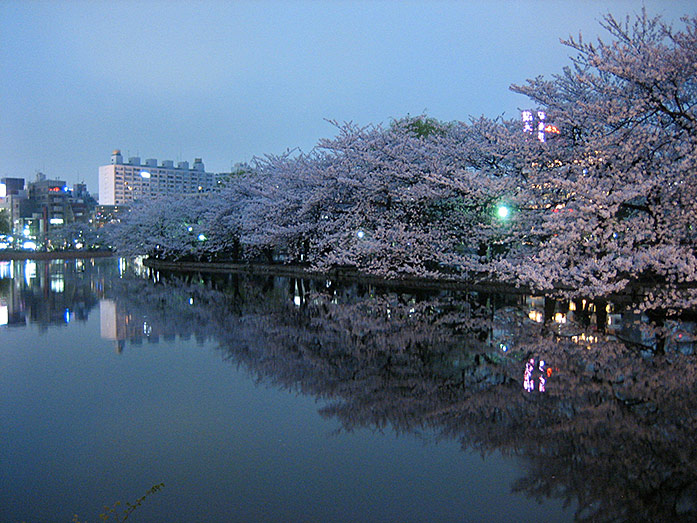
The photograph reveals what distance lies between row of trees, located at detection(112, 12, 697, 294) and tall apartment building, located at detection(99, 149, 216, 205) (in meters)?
120

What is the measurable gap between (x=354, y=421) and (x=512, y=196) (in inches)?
477

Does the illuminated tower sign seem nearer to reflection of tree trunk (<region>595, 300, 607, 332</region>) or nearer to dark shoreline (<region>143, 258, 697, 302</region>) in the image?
dark shoreline (<region>143, 258, 697, 302</region>)

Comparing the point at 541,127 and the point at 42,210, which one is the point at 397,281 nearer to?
the point at 541,127

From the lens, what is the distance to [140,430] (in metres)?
6.83

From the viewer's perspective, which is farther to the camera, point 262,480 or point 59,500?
point 262,480

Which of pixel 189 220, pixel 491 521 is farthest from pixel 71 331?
pixel 189 220

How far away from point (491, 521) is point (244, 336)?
8894 mm

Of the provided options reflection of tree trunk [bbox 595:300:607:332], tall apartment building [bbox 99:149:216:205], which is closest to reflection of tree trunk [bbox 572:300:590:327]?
reflection of tree trunk [bbox 595:300:607:332]

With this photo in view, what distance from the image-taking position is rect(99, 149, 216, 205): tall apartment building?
166 meters

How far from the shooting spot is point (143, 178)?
170375 mm

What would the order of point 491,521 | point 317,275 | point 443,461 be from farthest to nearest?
point 317,275
point 443,461
point 491,521

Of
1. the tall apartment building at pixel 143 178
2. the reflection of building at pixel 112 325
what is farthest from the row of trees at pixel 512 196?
the tall apartment building at pixel 143 178

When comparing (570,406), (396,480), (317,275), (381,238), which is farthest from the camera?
(317,275)

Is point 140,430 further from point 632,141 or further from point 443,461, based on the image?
point 632,141
